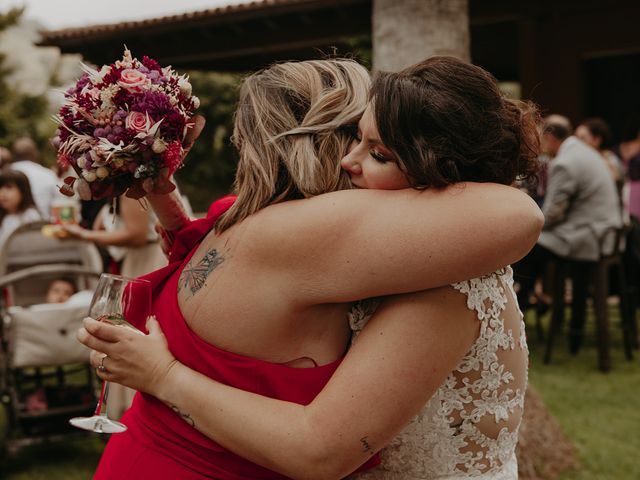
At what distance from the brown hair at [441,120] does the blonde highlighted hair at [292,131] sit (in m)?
0.14

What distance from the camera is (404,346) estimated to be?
5.71 ft

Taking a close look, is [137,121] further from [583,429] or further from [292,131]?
[583,429]

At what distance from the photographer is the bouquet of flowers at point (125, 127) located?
6.97ft

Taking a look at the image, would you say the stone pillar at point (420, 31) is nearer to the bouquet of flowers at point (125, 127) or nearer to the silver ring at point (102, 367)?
the bouquet of flowers at point (125, 127)

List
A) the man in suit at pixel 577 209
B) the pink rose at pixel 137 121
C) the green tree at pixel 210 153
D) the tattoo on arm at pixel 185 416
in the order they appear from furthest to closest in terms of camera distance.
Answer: the green tree at pixel 210 153, the man in suit at pixel 577 209, the pink rose at pixel 137 121, the tattoo on arm at pixel 185 416

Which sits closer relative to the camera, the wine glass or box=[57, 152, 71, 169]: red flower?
the wine glass

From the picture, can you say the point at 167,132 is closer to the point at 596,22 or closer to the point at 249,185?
the point at 249,185

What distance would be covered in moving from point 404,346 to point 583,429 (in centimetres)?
447

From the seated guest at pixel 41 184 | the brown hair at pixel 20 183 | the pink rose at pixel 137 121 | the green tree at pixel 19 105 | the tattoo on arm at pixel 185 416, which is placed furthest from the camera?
the green tree at pixel 19 105

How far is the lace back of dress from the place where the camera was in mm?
1932

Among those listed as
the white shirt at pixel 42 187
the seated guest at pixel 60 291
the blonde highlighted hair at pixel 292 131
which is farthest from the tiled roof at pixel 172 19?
the blonde highlighted hair at pixel 292 131

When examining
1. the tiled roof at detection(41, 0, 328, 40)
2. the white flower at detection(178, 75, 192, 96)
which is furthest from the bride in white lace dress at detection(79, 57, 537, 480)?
the tiled roof at detection(41, 0, 328, 40)

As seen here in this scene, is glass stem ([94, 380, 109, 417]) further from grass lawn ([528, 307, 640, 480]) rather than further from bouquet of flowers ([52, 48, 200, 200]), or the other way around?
grass lawn ([528, 307, 640, 480])

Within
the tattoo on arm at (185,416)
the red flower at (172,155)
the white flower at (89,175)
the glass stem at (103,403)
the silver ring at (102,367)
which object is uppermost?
the red flower at (172,155)
